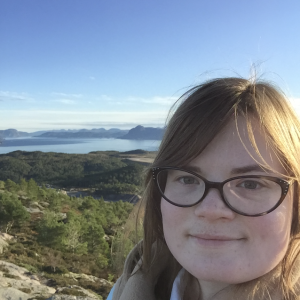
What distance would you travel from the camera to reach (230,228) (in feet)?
2.95

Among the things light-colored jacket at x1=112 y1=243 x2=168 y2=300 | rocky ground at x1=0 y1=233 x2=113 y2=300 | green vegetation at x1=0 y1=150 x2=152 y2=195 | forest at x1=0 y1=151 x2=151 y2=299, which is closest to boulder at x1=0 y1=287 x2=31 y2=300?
rocky ground at x1=0 y1=233 x2=113 y2=300

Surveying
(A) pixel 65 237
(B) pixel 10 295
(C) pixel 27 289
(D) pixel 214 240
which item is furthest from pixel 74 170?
(D) pixel 214 240

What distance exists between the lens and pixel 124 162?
10594cm

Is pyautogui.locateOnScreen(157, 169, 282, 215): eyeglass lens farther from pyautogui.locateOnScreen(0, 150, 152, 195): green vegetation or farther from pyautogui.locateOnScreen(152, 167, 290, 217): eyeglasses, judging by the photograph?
pyautogui.locateOnScreen(0, 150, 152, 195): green vegetation

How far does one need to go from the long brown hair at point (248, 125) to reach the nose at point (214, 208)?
0.48 feet

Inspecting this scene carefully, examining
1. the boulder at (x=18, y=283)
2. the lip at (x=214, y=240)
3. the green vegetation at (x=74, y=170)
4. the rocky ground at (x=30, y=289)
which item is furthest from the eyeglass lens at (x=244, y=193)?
the green vegetation at (x=74, y=170)

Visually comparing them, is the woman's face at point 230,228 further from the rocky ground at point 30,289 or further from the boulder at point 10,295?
the boulder at point 10,295

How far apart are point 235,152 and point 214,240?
302 millimetres

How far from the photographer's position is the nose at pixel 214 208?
A: 2.93 feet

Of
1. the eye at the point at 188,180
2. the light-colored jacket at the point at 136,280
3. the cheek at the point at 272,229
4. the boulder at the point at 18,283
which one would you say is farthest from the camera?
the boulder at the point at 18,283

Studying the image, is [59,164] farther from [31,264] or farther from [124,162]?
[31,264]

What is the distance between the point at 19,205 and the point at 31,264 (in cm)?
789

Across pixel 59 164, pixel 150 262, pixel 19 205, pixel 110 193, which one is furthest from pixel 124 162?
pixel 150 262

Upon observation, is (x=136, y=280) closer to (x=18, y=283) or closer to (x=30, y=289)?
(x=30, y=289)
